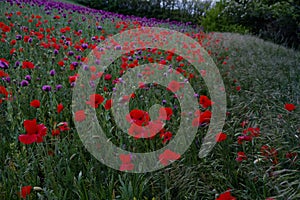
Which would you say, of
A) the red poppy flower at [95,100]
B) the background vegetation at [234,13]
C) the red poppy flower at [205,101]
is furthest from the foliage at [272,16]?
the red poppy flower at [95,100]

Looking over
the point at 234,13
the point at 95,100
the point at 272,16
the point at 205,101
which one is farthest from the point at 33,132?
the point at 234,13

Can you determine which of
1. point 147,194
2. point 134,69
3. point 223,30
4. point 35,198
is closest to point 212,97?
point 134,69

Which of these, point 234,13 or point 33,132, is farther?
point 234,13

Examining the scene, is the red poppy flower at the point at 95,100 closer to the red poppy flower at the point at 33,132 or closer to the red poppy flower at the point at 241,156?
the red poppy flower at the point at 33,132

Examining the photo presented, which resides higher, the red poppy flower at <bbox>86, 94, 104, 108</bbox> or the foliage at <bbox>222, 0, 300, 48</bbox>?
the foliage at <bbox>222, 0, 300, 48</bbox>

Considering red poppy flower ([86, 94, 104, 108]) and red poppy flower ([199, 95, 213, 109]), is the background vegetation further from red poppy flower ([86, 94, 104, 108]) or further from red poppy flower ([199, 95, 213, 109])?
red poppy flower ([86, 94, 104, 108])

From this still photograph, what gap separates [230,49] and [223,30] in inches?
261

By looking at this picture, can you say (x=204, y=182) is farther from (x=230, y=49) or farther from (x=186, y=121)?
(x=230, y=49)

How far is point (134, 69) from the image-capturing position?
3607 mm

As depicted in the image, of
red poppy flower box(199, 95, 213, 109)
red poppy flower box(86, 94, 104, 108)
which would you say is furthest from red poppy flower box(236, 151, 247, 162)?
red poppy flower box(86, 94, 104, 108)

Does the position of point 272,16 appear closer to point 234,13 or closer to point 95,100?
point 234,13

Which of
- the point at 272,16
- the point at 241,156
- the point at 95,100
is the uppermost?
the point at 272,16

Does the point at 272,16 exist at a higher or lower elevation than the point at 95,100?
higher

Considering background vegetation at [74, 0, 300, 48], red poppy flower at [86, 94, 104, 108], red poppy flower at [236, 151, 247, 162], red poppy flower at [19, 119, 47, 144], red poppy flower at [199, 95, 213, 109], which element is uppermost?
background vegetation at [74, 0, 300, 48]
